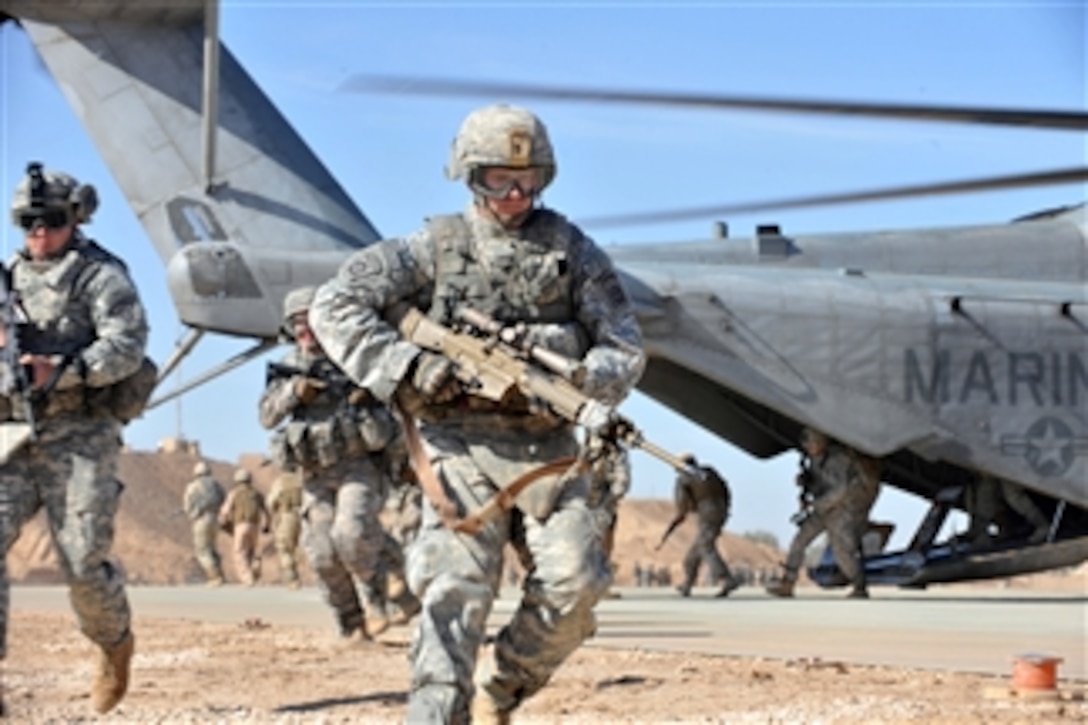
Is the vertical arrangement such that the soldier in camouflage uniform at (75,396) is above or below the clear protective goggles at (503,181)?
below

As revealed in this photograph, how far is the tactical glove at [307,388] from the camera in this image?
1060 cm

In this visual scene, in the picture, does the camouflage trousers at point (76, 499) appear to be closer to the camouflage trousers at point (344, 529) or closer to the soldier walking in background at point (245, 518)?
the camouflage trousers at point (344, 529)

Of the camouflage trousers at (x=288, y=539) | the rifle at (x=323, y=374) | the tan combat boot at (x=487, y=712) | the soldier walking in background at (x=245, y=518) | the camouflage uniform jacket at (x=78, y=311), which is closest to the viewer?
the tan combat boot at (x=487, y=712)

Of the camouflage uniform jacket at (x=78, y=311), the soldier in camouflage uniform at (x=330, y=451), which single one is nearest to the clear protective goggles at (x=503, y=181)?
the camouflage uniform jacket at (x=78, y=311)

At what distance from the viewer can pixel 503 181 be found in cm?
621

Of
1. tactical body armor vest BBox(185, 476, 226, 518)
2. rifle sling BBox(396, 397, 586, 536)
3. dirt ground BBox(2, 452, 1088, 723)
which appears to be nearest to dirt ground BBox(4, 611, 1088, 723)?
dirt ground BBox(2, 452, 1088, 723)

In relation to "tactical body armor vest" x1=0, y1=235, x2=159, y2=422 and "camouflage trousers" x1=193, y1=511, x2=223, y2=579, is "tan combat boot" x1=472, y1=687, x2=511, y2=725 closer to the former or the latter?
"tactical body armor vest" x1=0, y1=235, x2=159, y2=422

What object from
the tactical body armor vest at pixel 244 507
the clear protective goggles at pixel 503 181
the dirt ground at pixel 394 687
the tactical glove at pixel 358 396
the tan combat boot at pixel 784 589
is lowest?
the tan combat boot at pixel 784 589

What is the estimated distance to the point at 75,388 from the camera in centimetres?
754

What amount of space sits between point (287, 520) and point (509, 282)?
18.5m

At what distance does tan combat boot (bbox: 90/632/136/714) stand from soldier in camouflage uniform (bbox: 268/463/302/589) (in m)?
16.1

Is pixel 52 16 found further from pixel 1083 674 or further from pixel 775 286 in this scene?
pixel 1083 674

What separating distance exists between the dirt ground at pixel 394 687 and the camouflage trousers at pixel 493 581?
1253 mm

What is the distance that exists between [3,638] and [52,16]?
16.3m
